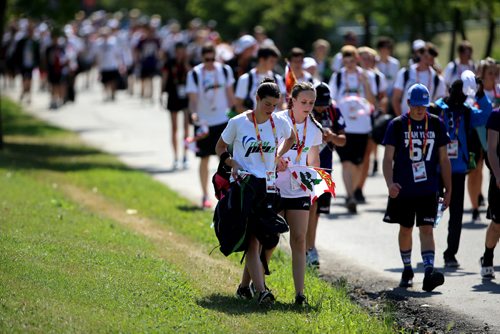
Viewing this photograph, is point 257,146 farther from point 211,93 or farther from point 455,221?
point 211,93

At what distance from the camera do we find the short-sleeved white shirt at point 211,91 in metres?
16.6

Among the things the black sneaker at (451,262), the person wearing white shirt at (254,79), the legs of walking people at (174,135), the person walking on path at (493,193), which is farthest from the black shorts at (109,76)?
the person walking on path at (493,193)

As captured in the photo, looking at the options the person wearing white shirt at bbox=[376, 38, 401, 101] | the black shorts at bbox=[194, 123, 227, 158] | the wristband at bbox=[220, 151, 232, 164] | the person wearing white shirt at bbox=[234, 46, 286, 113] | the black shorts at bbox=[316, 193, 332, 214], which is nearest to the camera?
the wristband at bbox=[220, 151, 232, 164]

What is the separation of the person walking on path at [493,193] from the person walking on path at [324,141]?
1.58 m

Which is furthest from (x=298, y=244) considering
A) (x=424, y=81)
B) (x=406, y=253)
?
(x=424, y=81)

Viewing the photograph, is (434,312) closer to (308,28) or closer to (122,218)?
(122,218)

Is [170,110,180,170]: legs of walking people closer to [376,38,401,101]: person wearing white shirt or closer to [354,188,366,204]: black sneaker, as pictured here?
[376,38,401,101]: person wearing white shirt

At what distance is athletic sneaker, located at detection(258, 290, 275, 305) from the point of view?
969 centimetres

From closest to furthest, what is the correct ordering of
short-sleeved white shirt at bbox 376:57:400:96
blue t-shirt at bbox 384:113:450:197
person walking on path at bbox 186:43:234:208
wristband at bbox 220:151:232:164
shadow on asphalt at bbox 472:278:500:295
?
wristband at bbox 220:151:232:164 < blue t-shirt at bbox 384:113:450:197 < shadow on asphalt at bbox 472:278:500:295 < person walking on path at bbox 186:43:234:208 < short-sleeved white shirt at bbox 376:57:400:96

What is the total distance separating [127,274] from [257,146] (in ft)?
5.78

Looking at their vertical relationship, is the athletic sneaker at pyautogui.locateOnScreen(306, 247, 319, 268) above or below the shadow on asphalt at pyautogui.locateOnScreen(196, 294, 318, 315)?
below

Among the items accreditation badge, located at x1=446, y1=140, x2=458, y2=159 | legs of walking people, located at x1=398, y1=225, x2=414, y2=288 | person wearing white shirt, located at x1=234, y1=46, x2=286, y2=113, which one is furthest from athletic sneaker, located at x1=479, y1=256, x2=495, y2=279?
person wearing white shirt, located at x1=234, y1=46, x2=286, y2=113

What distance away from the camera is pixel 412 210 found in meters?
11.1

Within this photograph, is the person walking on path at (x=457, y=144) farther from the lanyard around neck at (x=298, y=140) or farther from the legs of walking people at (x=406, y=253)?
the lanyard around neck at (x=298, y=140)
